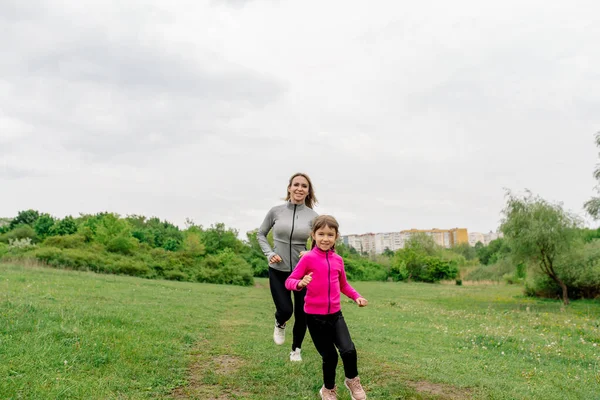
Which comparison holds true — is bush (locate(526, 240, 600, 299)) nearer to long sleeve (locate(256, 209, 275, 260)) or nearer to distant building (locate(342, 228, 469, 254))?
long sleeve (locate(256, 209, 275, 260))

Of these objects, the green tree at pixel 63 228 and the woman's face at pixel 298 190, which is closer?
the woman's face at pixel 298 190

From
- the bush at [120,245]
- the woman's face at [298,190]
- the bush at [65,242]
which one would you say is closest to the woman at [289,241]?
the woman's face at [298,190]

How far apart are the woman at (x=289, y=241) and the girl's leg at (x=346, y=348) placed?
1.28 metres

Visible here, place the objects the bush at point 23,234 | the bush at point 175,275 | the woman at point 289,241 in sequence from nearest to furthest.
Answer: the woman at point 289,241, the bush at point 175,275, the bush at point 23,234

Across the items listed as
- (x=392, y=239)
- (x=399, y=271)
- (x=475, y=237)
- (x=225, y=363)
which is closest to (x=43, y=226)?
(x=399, y=271)

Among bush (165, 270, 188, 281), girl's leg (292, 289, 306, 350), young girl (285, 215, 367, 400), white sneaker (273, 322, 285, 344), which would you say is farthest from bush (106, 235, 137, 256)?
young girl (285, 215, 367, 400)

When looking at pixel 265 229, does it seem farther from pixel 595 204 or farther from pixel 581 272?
pixel 581 272

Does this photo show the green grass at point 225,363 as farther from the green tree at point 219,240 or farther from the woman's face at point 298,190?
the green tree at point 219,240

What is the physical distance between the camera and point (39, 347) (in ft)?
19.8

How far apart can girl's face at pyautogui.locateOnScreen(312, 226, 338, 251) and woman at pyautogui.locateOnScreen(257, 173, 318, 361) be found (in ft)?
4.21

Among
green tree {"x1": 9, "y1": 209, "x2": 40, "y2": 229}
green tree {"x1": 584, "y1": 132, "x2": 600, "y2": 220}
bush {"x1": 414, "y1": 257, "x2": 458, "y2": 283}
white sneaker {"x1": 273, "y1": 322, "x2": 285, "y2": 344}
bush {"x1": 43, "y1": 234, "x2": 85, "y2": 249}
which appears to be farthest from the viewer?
bush {"x1": 414, "y1": 257, "x2": 458, "y2": 283}

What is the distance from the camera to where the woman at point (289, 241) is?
20.7 ft

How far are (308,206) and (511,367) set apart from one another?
508cm

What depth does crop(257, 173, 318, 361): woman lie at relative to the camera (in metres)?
6.32
